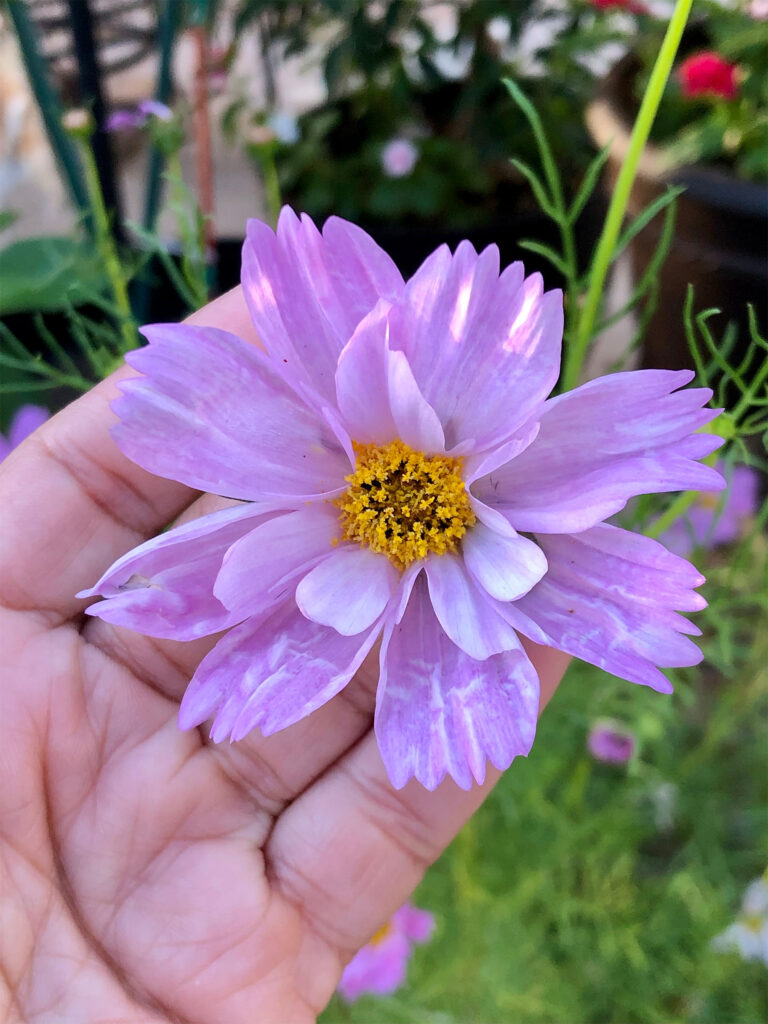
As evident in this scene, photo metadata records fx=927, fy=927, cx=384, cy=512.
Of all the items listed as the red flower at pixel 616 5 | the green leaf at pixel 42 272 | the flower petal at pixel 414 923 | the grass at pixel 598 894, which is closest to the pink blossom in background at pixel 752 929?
the grass at pixel 598 894

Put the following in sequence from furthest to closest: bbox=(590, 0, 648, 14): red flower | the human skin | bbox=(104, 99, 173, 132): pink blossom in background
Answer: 1. bbox=(590, 0, 648, 14): red flower
2. bbox=(104, 99, 173, 132): pink blossom in background
3. the human skin

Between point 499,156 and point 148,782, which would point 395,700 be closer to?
point 148,782

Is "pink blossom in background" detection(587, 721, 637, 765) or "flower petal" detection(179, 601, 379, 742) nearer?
"flower petal" detection(179, 601, 379, 742)

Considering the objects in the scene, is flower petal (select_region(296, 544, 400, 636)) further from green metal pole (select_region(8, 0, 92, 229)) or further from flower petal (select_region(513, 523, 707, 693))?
green metal pole (select_region(8, 0, 92, 229))

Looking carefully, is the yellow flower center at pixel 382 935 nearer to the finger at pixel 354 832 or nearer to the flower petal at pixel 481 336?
the finger at pixel 354 832

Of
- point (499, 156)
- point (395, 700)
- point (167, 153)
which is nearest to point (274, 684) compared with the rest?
point (395, 700)

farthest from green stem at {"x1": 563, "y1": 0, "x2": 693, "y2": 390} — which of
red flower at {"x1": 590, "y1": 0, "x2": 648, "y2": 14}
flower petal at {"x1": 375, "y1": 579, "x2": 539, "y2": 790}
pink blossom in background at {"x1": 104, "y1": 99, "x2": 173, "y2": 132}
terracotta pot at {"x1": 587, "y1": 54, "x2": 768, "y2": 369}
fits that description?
red flower at {"x1": 590, "y1": 0, "x2": 648, "y2": 14}
